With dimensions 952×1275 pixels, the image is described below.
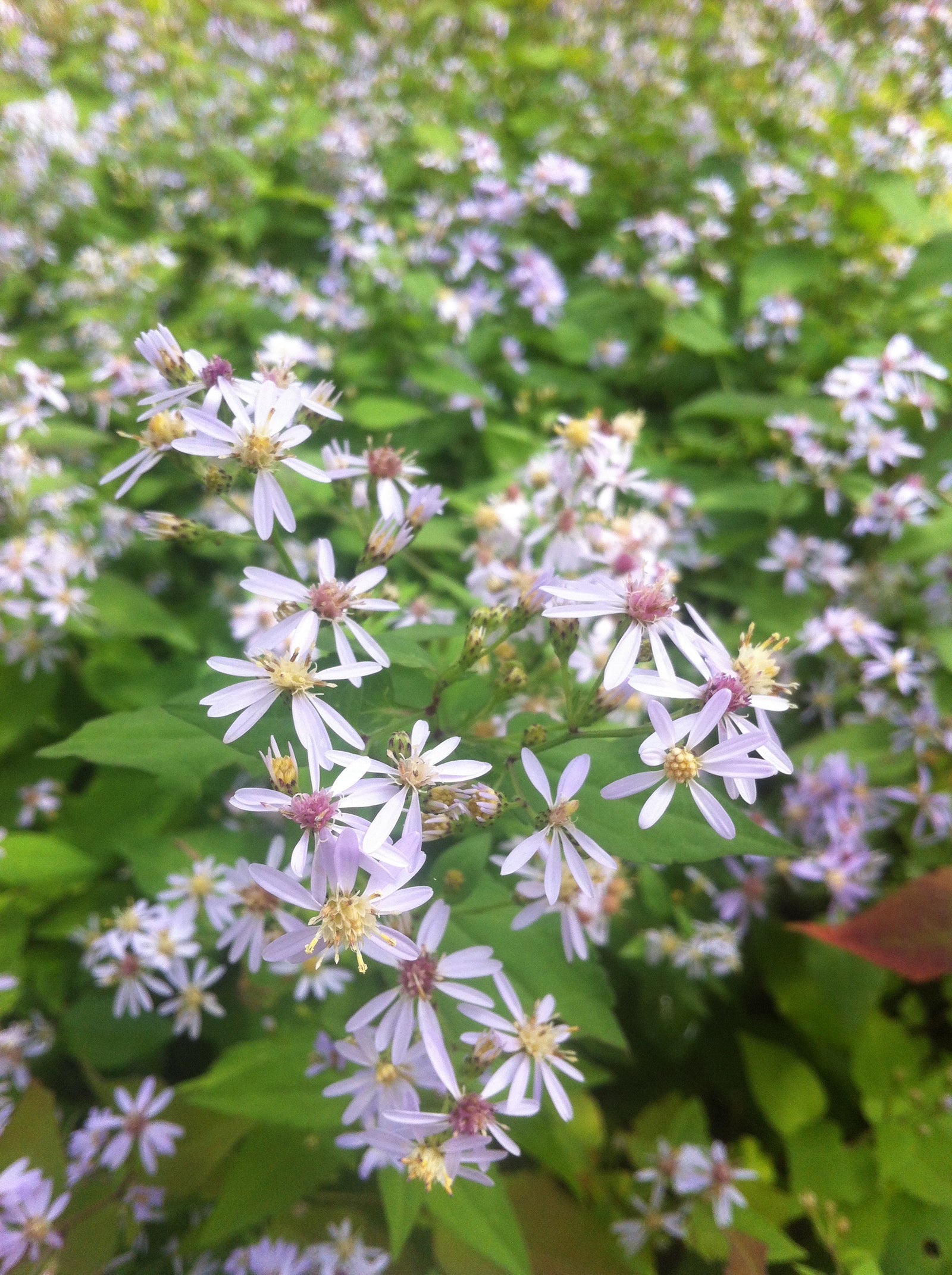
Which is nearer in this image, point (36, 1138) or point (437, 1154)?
point (437, 1154)

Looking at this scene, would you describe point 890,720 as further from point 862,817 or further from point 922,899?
point 922,899

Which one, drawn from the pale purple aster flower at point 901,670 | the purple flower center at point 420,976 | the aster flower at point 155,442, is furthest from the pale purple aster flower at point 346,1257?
the pale purple aster flower at point 901,670

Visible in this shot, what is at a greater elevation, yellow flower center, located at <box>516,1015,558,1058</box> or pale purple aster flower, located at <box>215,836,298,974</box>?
yellow flower center, located at <box>516,1015,558,1058</box>

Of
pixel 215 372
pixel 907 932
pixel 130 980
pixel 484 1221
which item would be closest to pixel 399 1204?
pixel 484 1221

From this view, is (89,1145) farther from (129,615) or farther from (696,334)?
(696,334)

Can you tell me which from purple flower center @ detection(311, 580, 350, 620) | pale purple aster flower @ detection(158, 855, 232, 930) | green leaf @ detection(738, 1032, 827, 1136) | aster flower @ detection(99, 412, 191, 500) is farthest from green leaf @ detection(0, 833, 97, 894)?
green leaf @ detection(738, 1032, 827, 1136)

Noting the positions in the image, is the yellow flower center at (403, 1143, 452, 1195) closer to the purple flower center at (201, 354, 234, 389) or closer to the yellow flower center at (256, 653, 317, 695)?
the yellow flower center at (256, 653, 317, 695)
